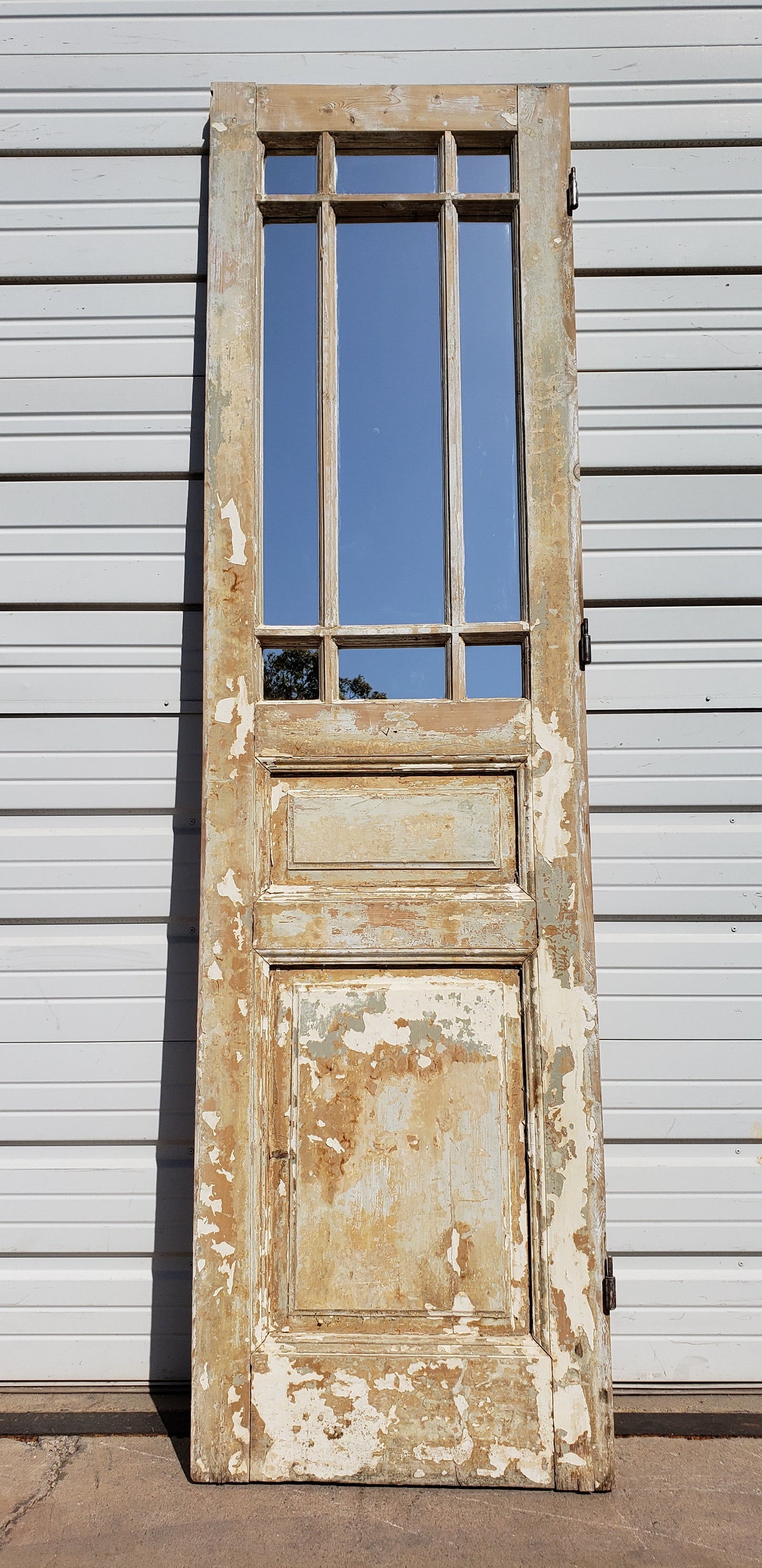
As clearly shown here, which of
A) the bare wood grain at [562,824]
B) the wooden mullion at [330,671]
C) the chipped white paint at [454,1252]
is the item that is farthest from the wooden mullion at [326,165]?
the chipped white paint at [454,1252]

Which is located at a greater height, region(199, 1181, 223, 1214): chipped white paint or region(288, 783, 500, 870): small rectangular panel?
region(288, 783, 500, 870): small rectangular panel

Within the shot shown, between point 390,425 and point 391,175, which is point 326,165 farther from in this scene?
point 390,425

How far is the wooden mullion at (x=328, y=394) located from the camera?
2.11 meters

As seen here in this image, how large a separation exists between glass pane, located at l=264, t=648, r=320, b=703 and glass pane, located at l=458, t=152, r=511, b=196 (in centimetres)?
120

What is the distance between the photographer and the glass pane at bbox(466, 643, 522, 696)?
2.04 m

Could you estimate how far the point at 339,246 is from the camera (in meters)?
2.19

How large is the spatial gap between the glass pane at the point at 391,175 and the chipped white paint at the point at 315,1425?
106 inches

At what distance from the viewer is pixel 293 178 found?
2.16 meters

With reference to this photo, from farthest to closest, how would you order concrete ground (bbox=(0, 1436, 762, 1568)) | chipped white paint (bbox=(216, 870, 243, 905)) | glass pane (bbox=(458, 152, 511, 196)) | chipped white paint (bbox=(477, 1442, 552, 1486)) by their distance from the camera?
glass pane (bbox=(458, 152, 511, 196)) < chipped white paint (bbox=(216, 870, 243, 905)) < chipped white paint (bbox=(477, 1442, 552, 1486)) < concrete ground (bbox=(0, 1436, 762, 1568))

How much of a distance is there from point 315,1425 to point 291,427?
7.23ft

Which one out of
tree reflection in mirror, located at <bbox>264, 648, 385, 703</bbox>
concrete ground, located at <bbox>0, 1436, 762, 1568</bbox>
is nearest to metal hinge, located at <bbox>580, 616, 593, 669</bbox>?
tree reflection in mirror, located at <bbox>264, 648, 385, 703</bbox>

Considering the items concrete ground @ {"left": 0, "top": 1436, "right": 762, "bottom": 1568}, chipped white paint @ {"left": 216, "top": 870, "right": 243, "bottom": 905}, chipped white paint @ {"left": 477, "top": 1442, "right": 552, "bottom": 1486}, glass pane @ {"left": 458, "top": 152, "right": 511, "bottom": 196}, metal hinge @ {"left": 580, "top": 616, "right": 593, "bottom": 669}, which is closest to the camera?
concrete ground @ {"left": 0, "top": 1436, "right": 762, "bottom": 1568}

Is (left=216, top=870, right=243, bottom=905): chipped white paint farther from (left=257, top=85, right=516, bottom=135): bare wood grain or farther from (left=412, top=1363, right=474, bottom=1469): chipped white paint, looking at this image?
(left=257, top=85, right=516, bottom=135): bare wood grain

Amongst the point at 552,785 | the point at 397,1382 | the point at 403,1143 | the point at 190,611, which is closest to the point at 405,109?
the point at 190,611
